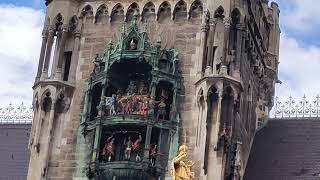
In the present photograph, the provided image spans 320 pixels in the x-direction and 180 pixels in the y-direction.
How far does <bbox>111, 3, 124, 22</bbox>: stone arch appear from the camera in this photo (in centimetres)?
2895

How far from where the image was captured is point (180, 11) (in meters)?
28.4

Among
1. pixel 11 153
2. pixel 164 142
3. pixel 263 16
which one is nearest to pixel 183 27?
pixel 164 142

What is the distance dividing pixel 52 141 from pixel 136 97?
10.1 feet

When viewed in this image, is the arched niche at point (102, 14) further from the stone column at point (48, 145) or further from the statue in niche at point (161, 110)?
the statue in niche at point (161, 110)

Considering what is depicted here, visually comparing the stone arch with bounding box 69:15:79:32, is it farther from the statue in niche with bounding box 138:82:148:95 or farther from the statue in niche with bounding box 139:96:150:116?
the statue in niche with bounding box 139:96:150:116

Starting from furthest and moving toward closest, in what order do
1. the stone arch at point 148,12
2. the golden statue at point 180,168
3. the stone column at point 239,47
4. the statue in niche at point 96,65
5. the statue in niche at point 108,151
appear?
1. the stone arch at point 148,12
2. the statue in niche at point 96,65
3. the stone column at point 239,47
4. the statue in niche at point 108,151
5. the golden statue at point 180,168

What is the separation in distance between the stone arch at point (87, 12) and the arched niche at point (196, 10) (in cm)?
353

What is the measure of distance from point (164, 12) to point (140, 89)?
289 centimetres

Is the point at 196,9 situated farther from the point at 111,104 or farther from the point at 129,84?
the point at 111,104

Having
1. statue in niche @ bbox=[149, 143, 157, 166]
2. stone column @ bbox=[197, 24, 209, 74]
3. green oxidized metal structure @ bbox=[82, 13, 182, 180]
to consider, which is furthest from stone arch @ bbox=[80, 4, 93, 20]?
statue in niche @ bbox=[149, 143, 157, 166]

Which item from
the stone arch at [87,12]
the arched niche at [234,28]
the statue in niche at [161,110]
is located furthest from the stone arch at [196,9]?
the stone arch at [87,12]

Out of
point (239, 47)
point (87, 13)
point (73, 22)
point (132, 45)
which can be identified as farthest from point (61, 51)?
point (239, 47)

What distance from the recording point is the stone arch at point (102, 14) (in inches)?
1147

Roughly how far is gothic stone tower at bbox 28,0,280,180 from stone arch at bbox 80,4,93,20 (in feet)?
0.11
